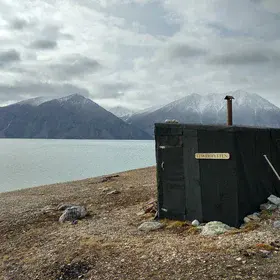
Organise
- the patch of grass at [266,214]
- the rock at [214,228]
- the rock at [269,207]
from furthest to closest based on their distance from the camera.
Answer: the rock at [269,207]
the patch of grass at [266,214]
the rock at [214,228]

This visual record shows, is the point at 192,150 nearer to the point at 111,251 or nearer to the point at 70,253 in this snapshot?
the point at 111,251

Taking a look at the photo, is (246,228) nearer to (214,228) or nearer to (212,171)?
(214,228)

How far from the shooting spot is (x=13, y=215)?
53.5 feet

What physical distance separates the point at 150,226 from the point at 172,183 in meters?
1.81

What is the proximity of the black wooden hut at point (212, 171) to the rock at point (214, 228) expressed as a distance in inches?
12.8

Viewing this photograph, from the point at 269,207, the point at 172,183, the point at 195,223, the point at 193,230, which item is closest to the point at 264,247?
the point at 193,230

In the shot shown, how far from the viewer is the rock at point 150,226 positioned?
39.7 feet

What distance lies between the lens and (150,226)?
12203mm

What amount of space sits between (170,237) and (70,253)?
127 inches

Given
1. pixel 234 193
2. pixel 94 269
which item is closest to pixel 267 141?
pixel 234 193

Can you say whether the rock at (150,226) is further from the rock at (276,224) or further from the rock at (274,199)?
the rock at (274,199)

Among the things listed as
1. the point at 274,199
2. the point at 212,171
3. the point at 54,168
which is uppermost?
the point at 212,171

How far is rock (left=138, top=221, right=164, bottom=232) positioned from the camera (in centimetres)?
1210

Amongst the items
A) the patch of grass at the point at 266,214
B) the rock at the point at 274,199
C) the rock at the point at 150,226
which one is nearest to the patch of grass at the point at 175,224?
the rock at the point at 150,226
